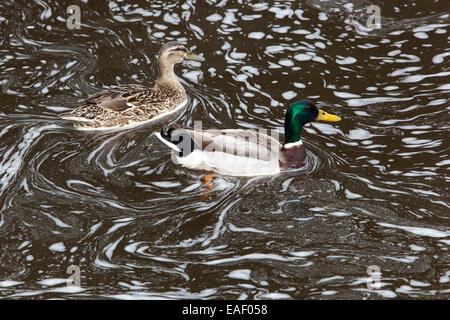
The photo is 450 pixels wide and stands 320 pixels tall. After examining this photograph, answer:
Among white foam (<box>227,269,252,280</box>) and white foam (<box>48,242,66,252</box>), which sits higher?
white foam (<box>48,242,66,252</box>)

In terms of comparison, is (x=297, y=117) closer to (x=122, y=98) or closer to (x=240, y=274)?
(x=122, y=98)

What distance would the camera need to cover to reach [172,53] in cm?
1034

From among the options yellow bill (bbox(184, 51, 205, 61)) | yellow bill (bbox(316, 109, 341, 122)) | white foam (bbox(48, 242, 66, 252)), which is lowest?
white foam (bbox(48, 242, 66, 252))

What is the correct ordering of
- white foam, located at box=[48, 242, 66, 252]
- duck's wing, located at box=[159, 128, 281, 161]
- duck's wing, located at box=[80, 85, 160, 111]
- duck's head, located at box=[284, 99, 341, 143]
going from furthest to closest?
duck's wing, located at box=[80, 85, 160, 111]
duck's head, located at box=[284, 99, 341, 143]
duck's wing, located at box=[159, 128, 281, 161]
white foam, located at box=[48, 242, 66, 252]

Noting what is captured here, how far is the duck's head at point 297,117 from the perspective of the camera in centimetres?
888

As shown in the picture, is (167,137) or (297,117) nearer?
(167,137)

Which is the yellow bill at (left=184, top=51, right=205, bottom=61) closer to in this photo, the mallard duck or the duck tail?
the mallard duck

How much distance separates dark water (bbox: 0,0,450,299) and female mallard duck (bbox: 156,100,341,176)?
0.65 feet

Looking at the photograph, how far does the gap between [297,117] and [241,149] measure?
2.74 feet

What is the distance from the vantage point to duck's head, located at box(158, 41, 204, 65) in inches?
405

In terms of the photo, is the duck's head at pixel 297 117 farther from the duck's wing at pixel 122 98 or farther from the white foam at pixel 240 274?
the white foam at pixel 240 274

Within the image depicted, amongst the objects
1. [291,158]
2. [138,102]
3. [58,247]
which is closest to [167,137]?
[138,102]

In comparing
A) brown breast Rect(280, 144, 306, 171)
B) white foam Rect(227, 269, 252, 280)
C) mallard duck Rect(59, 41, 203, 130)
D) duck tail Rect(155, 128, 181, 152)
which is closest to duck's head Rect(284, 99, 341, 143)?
brown breast Rect(280, 144, 306, 171)

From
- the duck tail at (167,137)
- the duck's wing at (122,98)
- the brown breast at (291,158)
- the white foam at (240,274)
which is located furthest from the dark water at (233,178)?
the duck's wing at (122,98)
